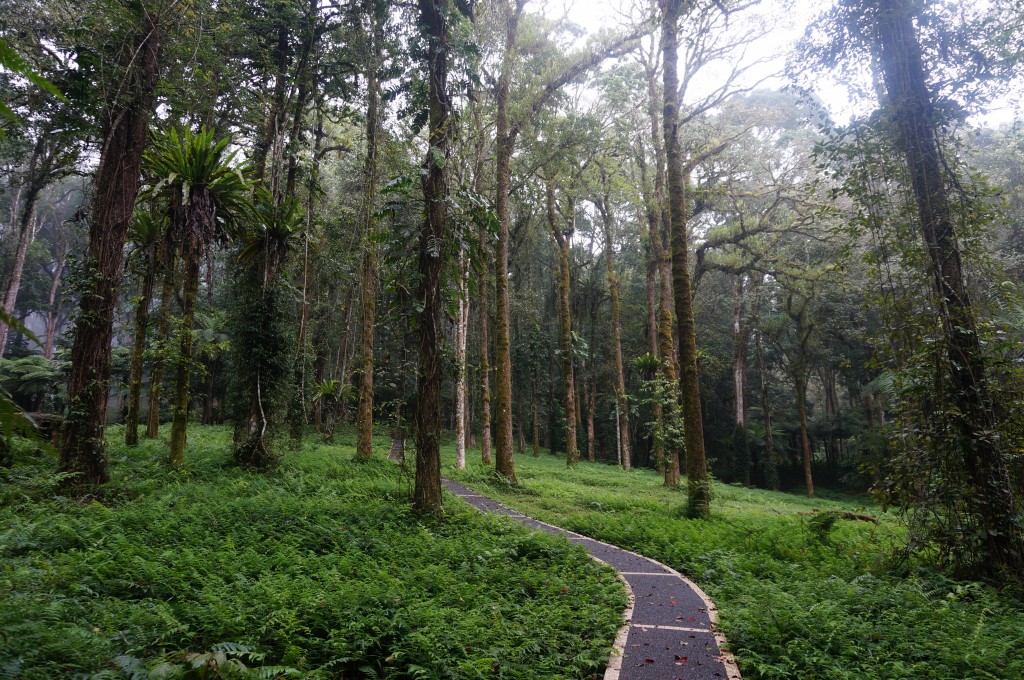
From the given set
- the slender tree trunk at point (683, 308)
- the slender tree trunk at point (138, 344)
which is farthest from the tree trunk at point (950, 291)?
the slender tree trunk at point (138, 344)

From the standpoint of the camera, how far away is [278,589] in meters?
4.68

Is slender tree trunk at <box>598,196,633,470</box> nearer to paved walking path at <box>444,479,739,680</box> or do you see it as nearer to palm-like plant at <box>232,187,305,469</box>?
palm-like plant at <box>232,187,305,469</box>

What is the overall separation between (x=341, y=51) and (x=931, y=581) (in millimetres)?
13359

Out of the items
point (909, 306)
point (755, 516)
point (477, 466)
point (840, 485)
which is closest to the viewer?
point (909, 306)

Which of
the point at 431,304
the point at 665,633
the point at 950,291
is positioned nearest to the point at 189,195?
the point at 431,304

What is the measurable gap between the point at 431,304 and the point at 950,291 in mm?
7025

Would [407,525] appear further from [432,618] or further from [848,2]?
[848,2]

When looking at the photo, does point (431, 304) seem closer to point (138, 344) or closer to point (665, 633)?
point (665, 633)

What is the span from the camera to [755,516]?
36.2ft

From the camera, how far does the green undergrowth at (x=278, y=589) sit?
3.56m

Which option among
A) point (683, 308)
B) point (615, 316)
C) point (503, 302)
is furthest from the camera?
point (615, 316)

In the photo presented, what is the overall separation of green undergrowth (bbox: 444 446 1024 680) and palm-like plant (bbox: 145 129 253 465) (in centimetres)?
746

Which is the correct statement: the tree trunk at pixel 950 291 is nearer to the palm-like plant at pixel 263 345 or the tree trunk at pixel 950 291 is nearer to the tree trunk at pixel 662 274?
→ the tree trunk at pixel 662 274

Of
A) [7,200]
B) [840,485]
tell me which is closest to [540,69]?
[840,485]
